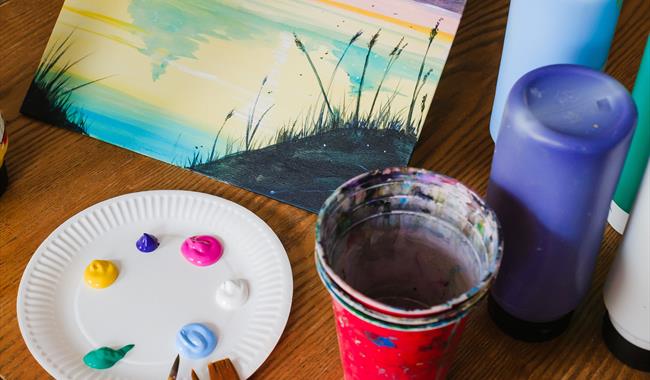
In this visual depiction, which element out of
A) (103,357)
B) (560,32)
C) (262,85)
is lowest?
(103,357)

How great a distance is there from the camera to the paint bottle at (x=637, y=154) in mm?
508

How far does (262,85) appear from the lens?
65 cm

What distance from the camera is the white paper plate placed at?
1.71ft

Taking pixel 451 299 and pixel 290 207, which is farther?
pixel 290 207

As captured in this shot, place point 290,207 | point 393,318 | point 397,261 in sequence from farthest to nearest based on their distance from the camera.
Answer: point 290,207
point 397,261
point 393,318

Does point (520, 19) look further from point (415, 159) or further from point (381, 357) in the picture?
point (381, 357)

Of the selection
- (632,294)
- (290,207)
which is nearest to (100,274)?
(290,207)

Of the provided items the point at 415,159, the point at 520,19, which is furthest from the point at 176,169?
the point at 520,19

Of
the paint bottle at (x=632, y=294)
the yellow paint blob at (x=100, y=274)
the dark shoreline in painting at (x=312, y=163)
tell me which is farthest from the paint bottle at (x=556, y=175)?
the yellow paint blob at (x=100, y=274)

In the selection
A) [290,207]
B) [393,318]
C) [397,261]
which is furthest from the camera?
[290,207]

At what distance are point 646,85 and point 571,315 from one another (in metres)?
0.17

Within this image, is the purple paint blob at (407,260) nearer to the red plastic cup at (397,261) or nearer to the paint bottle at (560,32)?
the red plastic cup at (397,261)

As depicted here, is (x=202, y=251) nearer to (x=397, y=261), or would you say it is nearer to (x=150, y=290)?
(x=150, y=290)

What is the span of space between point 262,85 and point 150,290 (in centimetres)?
21
